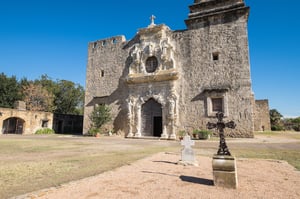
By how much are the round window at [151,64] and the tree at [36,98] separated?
2274 cm

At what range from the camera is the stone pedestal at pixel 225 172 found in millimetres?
3281

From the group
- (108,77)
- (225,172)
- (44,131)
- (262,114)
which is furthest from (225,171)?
(262,114)

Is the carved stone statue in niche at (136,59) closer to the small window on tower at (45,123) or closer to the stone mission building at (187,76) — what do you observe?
the stone mission building at (187,76)

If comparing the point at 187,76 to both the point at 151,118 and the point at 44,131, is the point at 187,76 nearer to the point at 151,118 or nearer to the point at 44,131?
the point at 151,118

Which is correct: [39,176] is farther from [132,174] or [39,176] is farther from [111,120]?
[111,120]

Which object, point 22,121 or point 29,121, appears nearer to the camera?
point 29,121

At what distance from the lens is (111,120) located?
18.1 m

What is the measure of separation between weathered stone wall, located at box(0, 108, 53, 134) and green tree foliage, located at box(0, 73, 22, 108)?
1279cm

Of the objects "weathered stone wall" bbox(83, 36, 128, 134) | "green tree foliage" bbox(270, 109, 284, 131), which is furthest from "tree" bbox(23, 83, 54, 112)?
"green tree foliage" bbox(270, 109, 284, 131)

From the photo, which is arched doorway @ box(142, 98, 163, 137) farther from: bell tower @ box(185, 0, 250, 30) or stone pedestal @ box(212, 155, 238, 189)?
stone pedestal @ box(212, 155, 238, 189)

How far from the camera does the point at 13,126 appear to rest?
23.9 m

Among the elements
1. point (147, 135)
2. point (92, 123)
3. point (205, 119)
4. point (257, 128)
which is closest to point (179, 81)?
point (205, 119)

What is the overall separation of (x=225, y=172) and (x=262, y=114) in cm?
2681

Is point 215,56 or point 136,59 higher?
point 136,59
